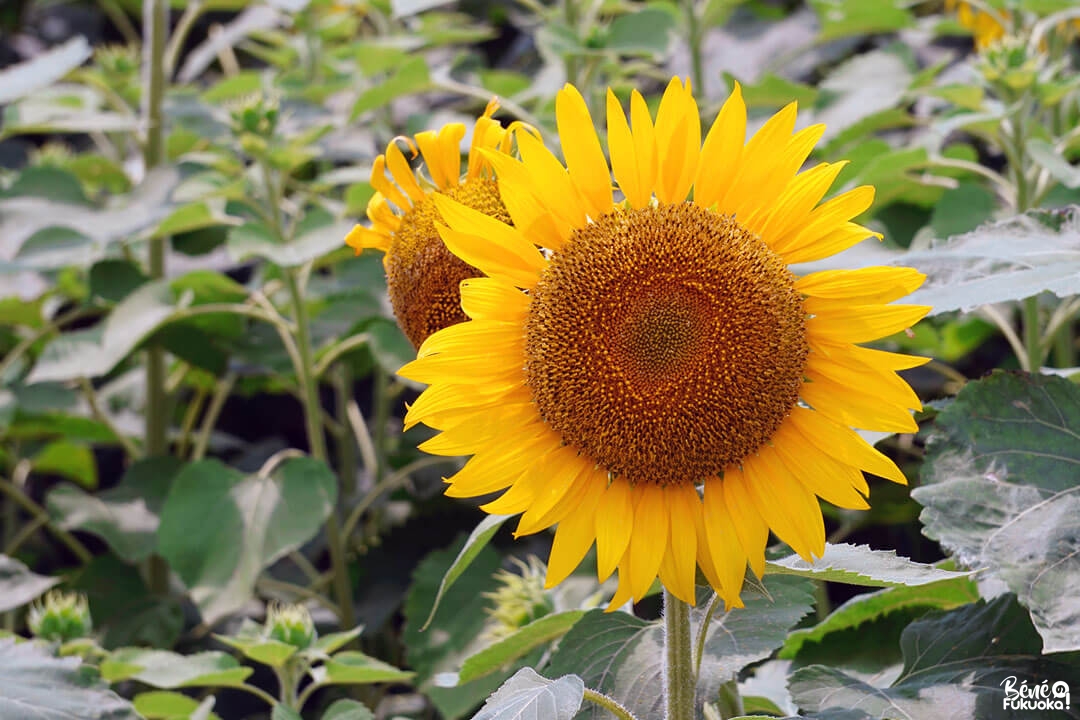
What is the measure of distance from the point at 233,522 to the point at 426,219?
92cm

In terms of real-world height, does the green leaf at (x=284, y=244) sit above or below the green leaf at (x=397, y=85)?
below

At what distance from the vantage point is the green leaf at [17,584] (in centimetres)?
152

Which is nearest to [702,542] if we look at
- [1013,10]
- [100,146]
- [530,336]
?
[530,336]

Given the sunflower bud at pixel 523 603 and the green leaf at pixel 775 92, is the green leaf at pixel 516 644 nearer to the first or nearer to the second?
the sunflower bud at pixel 523 603

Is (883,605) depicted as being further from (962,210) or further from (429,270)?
(962,210)

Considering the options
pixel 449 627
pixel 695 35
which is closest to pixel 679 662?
pixel 449 627

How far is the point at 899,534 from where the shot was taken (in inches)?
87.8

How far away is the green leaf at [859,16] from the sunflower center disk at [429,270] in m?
1.38

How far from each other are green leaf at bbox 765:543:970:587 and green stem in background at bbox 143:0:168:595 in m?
1.52

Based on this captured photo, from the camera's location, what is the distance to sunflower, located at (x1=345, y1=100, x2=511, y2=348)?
988 mm

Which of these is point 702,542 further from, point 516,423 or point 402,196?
point 402,196

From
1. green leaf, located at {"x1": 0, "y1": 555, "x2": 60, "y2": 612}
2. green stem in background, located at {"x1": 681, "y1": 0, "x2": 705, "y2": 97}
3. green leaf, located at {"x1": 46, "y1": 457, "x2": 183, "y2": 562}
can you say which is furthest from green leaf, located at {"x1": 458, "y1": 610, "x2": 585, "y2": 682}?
green stem in background, located at {"x1": 681, "y1": 0, "x2": 705, "y2": 97}

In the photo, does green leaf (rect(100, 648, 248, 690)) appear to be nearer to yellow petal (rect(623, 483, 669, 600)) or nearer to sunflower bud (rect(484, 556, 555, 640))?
sunflower bud (rect(484, 556, 555, 640))

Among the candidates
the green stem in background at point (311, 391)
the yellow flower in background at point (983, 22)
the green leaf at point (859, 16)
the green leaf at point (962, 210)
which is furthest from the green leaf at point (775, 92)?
the green stem in background at point (311, 391)
